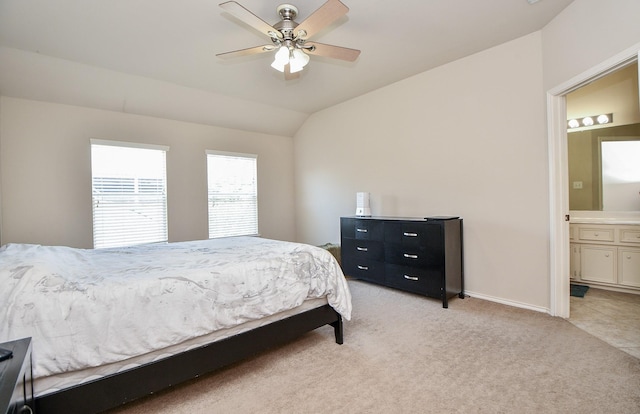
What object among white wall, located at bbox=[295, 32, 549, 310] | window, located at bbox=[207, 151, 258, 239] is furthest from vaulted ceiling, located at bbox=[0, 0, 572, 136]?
window, located at bbox=[207, 151, 258, 239]

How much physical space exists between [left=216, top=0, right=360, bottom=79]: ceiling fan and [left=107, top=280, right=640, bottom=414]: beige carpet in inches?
94.2

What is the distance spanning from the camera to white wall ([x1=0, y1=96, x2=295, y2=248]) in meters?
3.30

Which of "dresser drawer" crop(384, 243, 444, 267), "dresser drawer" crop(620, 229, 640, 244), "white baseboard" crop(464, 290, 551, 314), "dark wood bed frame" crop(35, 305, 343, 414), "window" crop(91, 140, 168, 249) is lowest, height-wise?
"white baseboard" crop(464, 290, 551, 314)

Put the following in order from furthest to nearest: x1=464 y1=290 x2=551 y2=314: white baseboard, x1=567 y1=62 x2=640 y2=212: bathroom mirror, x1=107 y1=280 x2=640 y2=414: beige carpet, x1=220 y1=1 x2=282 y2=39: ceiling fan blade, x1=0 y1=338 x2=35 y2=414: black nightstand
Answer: x1=567 y1=62 x2=640 y2=212: bathroom mirror, x1=464 y1=290 x2=551 y2=314: white baseboard, x1=220 y1=1 x2=282 y2=39: ceiling fan blade, x1=107 y1=280 x2=640 y2=414: beige carpet, x1=0 y1=338 x2=35 y2=414: black nightstand

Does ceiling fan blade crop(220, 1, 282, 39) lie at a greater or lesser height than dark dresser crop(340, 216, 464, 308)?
greater

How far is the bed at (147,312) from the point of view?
1.35m

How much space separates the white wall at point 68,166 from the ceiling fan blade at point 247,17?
280cm

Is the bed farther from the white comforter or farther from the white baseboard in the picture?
the white baseboard

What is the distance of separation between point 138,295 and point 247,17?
190cm

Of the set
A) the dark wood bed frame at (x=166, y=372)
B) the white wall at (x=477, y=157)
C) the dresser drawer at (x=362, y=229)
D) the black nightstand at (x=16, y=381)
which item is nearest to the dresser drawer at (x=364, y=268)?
the dresser drawer at (x=362, y=229)

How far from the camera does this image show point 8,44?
8.98ft

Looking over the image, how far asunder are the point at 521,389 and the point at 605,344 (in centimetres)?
109

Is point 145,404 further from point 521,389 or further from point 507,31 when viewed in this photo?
point 507,31

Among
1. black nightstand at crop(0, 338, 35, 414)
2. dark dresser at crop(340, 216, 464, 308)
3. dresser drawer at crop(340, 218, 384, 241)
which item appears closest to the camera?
black nightstand at crop(0, 338, 35, 414)
